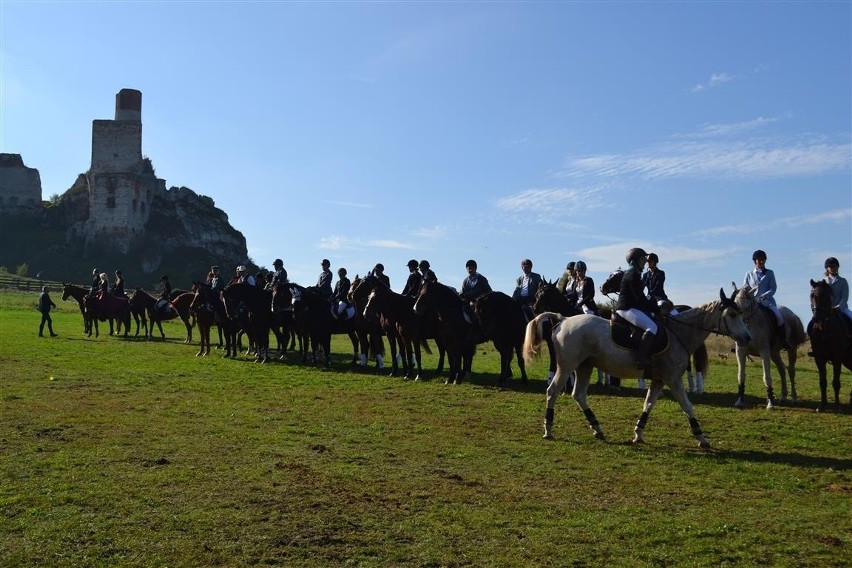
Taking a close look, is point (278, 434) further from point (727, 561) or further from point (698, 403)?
point (698, 403)

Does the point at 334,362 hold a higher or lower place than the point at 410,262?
lower

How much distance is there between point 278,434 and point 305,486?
3299 mm

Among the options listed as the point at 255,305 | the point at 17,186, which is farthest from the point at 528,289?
the point at 17,186

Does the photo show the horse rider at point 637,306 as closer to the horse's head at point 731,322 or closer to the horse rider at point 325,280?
the horse's head at point 731,322

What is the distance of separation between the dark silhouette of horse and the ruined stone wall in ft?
313

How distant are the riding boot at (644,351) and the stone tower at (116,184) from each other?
87286 mm

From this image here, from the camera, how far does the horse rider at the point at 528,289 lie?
19328mm

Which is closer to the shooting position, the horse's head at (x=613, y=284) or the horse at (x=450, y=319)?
the horse's head at (x=613, y=284)

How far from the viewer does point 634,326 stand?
38.5 feet

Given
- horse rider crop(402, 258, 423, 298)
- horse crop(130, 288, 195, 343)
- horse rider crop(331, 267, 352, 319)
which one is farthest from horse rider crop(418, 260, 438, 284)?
horse crop(130, 288, 195, 343)

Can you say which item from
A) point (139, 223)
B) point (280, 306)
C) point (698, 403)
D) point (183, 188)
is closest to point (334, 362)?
point (280, 306)

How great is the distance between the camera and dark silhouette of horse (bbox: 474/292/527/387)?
740 inches

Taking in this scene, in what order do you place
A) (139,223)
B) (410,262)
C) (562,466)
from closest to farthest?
(562,466), (410,262), (139,223)

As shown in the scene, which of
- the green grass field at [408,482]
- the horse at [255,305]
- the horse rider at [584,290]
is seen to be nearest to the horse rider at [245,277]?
the horse at [255,305]
